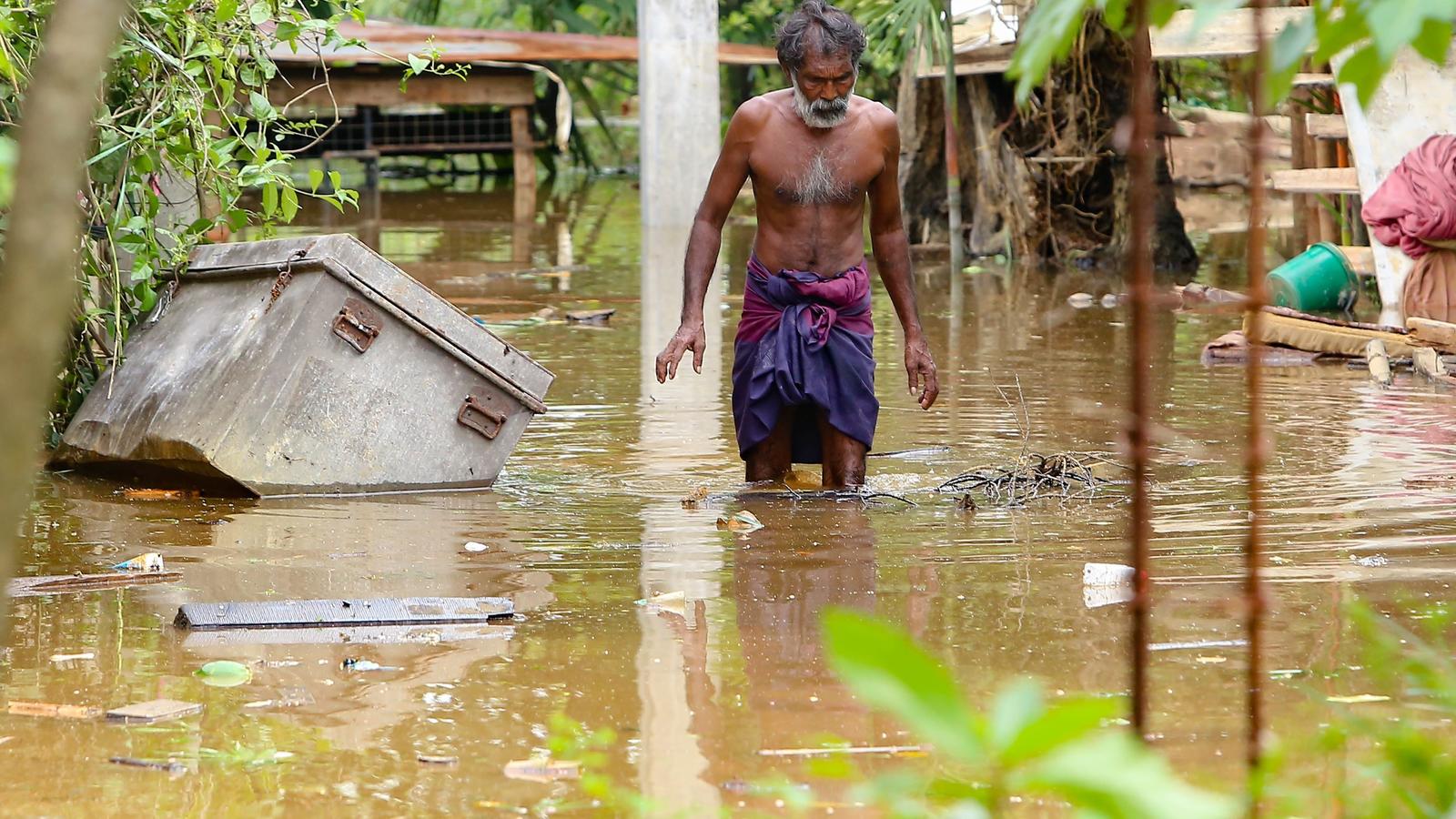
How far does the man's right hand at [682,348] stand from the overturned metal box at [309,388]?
0.68 meters

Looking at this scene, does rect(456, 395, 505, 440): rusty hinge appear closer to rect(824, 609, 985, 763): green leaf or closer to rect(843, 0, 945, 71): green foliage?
rect(824, 609, 985, 763): green leaf

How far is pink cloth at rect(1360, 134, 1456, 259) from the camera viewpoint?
30.1 ft

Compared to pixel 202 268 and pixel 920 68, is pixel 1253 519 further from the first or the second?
pixel 920 68

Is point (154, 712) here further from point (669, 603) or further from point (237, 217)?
point (237, 217)

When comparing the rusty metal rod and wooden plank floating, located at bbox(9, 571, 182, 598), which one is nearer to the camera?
the rusty metal rod

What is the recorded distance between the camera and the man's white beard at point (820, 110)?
5.75 metres

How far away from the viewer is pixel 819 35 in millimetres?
5660

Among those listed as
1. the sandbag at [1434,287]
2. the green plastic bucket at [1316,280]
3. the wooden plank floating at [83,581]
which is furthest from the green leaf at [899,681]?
the green plastic bucket at [1316,280]

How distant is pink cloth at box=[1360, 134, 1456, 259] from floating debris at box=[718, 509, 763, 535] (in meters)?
5.35

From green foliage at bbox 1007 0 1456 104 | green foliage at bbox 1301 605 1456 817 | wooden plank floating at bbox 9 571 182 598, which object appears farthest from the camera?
wooden plank floating at bbox 9 571 182 598

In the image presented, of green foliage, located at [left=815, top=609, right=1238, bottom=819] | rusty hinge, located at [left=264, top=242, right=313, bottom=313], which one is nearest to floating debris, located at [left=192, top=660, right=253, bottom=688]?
rusty hinge, located at [left=264, top=242, right=313, bottom=313]

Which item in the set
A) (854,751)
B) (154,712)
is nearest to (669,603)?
(854,751)

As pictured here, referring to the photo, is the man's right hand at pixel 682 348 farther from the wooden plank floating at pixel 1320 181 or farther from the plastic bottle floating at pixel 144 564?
the wooden plank floating at pixel 1320 181

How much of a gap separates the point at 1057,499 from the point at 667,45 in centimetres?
1232
